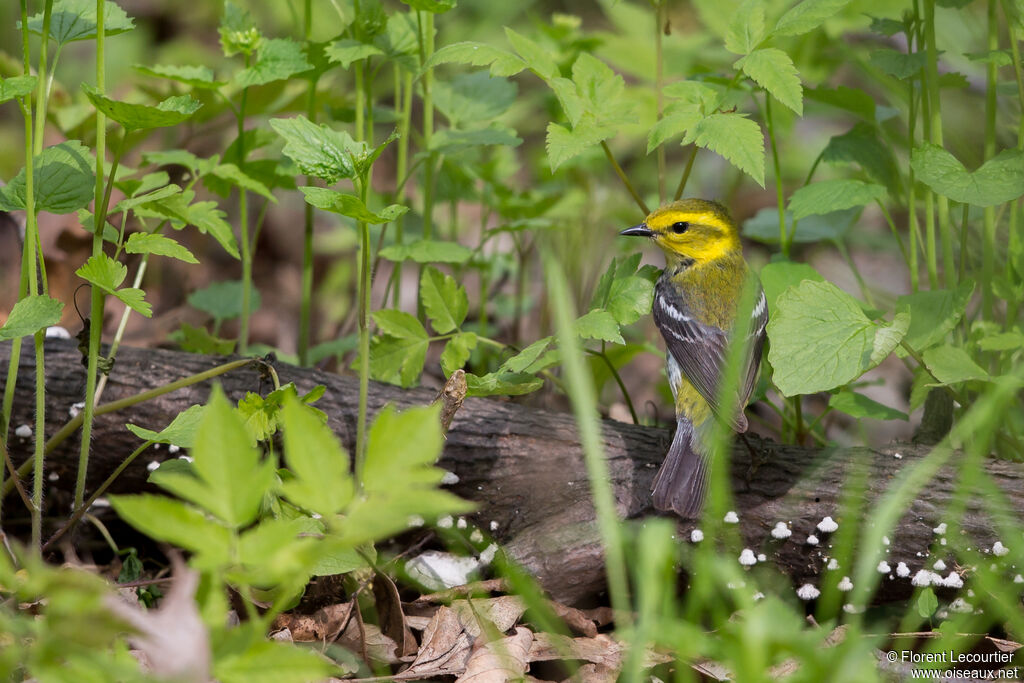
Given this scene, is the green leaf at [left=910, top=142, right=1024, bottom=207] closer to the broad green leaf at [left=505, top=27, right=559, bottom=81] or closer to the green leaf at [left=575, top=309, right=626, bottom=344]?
the green leaf at [left=575, top=309, right=626, bottom=344]

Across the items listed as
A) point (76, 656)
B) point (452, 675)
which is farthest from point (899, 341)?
point (76, 656)

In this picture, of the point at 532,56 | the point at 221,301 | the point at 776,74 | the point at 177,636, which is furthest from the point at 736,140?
the point at 221,301

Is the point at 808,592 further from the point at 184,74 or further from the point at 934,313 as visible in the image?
the point at 184,74

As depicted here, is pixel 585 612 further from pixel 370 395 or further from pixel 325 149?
pixel 325 149

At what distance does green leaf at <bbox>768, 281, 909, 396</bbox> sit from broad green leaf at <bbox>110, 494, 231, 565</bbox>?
164 centimetres

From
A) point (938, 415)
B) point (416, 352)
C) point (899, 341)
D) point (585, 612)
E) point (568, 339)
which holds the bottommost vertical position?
point (585, 612)

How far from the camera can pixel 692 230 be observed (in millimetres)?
3775

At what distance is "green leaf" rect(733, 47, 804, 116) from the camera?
268cm

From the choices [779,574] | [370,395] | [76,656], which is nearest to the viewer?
[76,656]

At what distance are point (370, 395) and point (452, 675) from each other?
1.05 meters

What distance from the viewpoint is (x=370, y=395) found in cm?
313

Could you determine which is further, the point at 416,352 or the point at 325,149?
the point at 416,352

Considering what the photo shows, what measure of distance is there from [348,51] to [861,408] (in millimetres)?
2081

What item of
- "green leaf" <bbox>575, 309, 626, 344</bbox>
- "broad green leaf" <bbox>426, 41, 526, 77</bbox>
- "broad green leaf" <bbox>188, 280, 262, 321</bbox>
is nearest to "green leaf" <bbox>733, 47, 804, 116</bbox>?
"broad green leaf" <bbox>426, 41, 526, 77</bbox>
